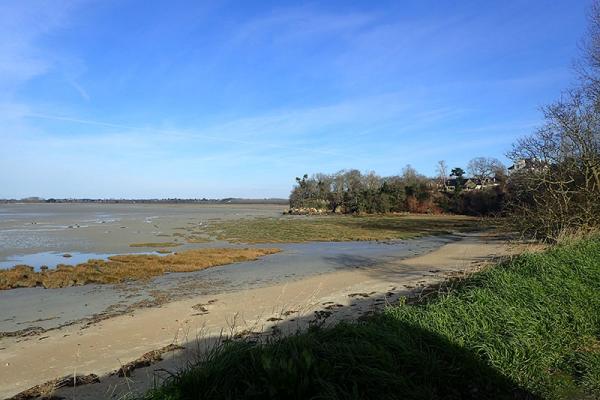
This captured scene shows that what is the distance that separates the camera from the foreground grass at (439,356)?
11.7 feet

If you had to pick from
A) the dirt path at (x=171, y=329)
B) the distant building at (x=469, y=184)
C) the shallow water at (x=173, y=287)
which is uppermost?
the distant building at (x=469, y=184)

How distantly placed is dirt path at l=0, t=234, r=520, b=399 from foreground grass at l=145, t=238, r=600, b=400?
1.38 m

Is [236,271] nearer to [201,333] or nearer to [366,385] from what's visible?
[201,333]

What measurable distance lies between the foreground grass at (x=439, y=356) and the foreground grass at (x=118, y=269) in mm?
15118

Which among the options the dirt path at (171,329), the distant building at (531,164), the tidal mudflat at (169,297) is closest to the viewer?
the dirt path at (171,329)

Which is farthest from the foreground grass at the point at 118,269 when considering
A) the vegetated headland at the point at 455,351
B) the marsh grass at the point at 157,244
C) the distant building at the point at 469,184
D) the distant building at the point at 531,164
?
the distant building at the point at 469,184

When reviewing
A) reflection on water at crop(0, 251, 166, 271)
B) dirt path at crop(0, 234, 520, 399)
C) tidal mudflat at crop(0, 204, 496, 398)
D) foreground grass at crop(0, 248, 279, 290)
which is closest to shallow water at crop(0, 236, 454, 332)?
tidal mudflat at crop(0, 204, 496, 398)

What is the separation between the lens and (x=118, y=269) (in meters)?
19.6

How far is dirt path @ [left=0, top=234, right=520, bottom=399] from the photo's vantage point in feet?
24.5

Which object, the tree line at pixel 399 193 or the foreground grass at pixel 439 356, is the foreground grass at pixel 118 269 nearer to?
the foreground grass at pixel 439 356

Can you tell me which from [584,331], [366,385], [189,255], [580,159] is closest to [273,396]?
[366,385]

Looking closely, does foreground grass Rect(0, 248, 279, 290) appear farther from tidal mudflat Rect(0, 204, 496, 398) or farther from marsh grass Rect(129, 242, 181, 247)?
marsh grass Rect(129, 242, 181, 247)

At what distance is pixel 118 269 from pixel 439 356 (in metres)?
17.7

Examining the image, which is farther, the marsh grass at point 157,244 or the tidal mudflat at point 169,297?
the marsh grass at point 157,244
